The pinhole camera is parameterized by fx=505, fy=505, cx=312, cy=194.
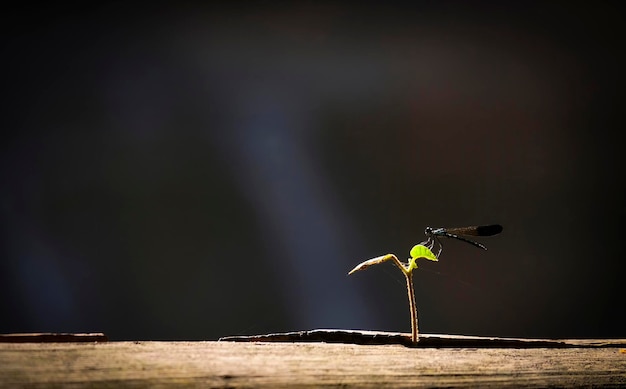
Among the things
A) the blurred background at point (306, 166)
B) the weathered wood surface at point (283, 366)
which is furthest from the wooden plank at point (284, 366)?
the blurred background at point (306, 166)

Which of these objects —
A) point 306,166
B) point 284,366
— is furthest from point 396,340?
point 306,166

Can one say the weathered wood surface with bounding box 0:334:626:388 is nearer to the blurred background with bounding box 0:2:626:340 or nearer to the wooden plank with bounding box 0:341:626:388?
the wooden plank with bounding box 0:341:626:388

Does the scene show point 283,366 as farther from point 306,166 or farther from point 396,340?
point 306,166

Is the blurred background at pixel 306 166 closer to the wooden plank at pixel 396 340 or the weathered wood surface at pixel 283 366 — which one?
the wooden plank at pixel 396 340

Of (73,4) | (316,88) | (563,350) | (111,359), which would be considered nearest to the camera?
(111,359)

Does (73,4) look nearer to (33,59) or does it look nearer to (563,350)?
(33,59)

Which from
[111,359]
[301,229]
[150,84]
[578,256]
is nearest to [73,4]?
[150,84]

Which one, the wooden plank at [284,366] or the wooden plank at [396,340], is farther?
the wooden plank at [396,340]
